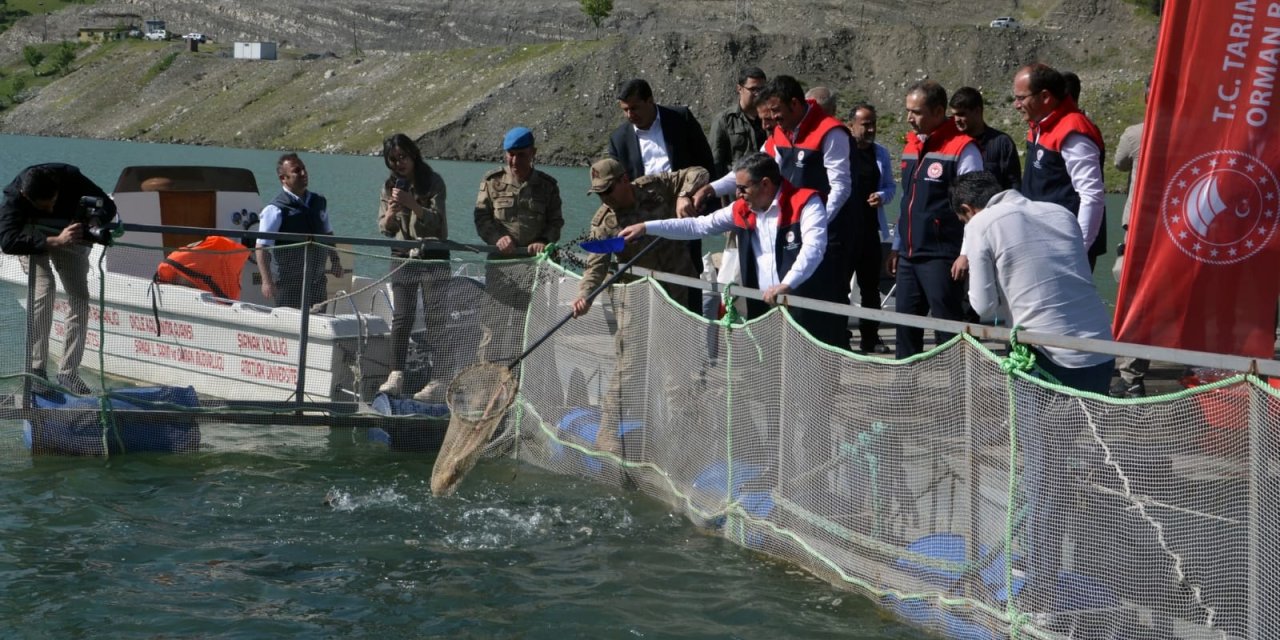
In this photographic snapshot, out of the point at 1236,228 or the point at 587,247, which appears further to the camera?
the point at 587,247

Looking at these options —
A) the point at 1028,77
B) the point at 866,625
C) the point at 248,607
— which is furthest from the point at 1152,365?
the point at 248,607

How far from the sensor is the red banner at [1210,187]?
650 centimetres

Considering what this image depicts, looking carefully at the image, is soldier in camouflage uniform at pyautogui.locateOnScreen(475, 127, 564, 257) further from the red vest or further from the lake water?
the red vest

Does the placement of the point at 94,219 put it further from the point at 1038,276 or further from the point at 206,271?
the point at 1038,276

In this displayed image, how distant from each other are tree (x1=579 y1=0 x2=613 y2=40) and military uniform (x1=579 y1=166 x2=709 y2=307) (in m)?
130

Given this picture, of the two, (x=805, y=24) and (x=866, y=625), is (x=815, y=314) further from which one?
(x=805, y=24)

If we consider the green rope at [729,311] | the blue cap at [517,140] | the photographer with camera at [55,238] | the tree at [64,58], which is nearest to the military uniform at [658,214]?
the blue cap at [517,140]

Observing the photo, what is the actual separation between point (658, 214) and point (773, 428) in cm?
252

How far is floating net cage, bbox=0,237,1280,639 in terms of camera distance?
189 inches

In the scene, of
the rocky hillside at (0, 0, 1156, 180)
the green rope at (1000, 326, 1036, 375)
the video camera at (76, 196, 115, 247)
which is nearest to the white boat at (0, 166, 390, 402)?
the video camera at (76, 196, 115, 247)

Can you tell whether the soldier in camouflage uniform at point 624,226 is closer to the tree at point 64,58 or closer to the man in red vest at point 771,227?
the man in red vest at point 771,227

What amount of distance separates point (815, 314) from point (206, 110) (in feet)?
425

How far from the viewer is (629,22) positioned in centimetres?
14088

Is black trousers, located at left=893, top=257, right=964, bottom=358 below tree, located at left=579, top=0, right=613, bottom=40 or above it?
below
